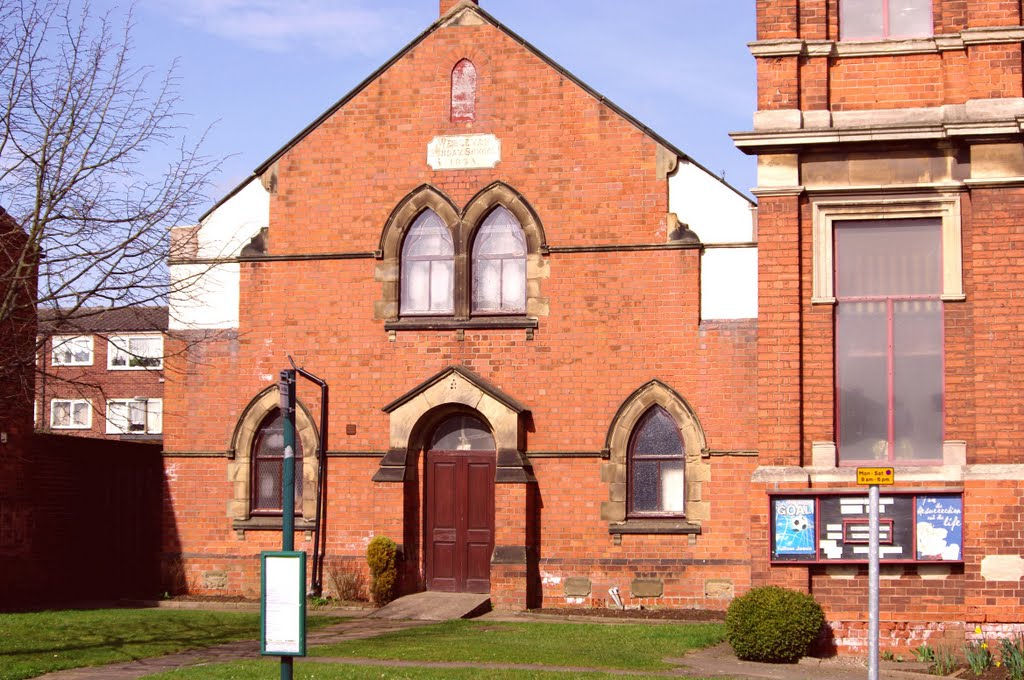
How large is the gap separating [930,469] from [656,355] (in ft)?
22.8

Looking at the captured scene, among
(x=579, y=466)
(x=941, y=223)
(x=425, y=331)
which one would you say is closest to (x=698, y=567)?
(x=579, y=466)

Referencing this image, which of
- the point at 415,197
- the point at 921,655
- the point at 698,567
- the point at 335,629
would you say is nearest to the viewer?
the point at 921,655

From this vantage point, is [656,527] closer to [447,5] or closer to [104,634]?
[104,634]

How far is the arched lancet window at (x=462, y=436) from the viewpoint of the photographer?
23.7 m

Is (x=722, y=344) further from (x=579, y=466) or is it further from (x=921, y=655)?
(x=921, y=655)

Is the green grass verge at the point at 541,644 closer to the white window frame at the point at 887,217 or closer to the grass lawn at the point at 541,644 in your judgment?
the grass lawn at the point at 541,644

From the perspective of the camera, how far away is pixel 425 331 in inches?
934

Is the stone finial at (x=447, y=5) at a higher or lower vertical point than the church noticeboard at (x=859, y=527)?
higher

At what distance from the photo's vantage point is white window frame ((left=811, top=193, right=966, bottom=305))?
16641mm

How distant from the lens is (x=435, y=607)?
21781mm

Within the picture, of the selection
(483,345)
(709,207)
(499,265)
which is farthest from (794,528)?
(499,265)

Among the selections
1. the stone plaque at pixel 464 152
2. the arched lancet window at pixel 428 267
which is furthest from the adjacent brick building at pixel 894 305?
the arched lancet window at pixel 428 267

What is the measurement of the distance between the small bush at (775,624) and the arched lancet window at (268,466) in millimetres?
10358

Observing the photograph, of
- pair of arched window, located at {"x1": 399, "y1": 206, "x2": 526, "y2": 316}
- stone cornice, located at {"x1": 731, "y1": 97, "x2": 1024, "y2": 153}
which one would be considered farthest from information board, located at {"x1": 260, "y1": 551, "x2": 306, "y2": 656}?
pair of arched window, located at {"x1": 399, "y1": 206, "x2": 526, "y2": 316}
